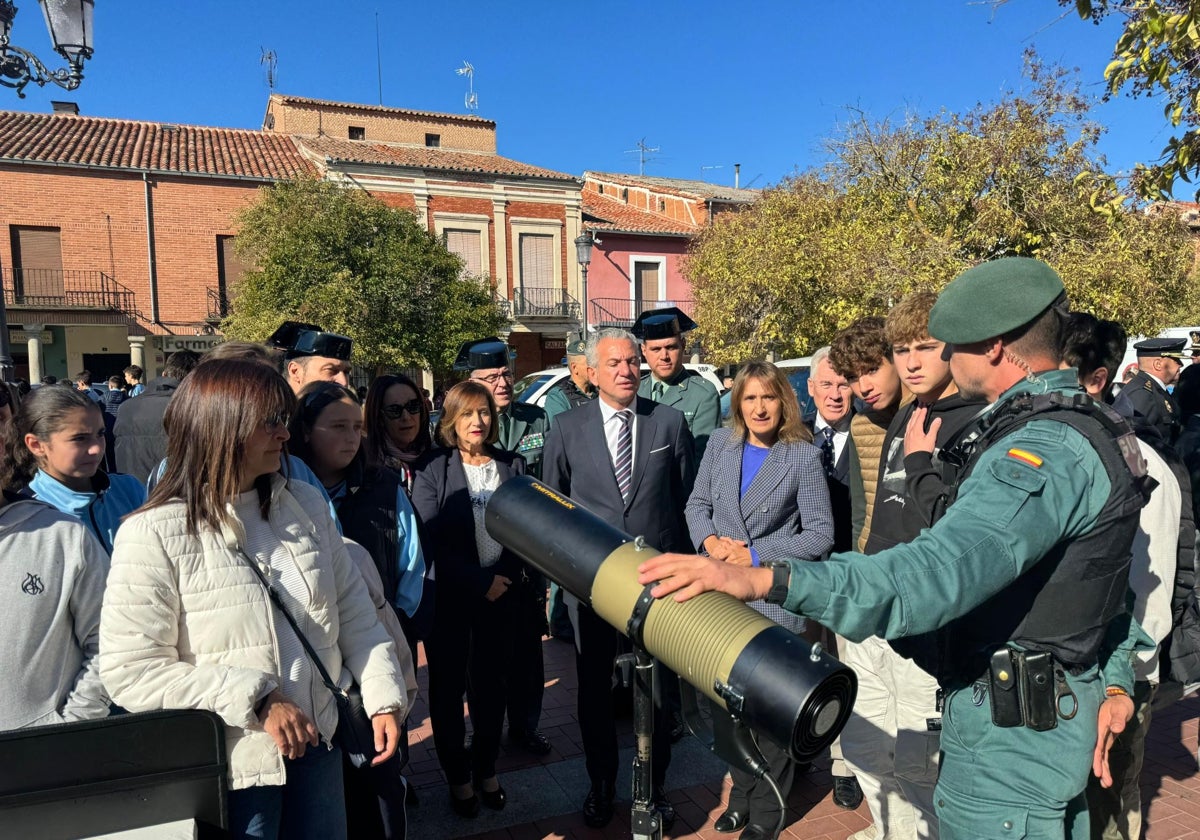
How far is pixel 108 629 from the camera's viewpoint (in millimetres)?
1855

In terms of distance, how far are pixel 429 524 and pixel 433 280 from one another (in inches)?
581

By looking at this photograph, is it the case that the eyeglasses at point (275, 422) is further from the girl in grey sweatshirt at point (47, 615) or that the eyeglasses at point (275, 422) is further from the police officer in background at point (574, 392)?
the police officer in background at point (574, 392)

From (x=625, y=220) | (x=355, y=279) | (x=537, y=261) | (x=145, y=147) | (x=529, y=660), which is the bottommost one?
(x=529, y=660)

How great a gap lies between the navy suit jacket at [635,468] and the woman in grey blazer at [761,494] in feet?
0.47

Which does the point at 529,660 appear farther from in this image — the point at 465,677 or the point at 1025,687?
the point at 1025,687

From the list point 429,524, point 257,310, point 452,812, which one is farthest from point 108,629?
point 257,310

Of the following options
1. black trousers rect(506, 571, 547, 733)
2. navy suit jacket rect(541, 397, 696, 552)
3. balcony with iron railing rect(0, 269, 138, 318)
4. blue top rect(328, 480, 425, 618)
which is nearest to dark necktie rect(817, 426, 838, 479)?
navy suit jacket rect(541, 397, 696, 552)

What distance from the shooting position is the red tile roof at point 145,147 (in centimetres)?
2019

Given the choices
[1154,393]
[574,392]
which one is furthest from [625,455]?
[1154,393]

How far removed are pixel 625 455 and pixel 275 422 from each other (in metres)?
1.87

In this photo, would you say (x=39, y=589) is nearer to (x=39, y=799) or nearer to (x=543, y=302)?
(x=39, y=799)

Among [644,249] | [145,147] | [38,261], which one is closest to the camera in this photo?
[38,261]

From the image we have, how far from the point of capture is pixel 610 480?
141 inches

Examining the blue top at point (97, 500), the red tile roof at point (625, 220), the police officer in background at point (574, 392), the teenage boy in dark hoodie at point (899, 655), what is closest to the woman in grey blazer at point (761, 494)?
the teenage boy in dark hoodie at point (899, 655)
